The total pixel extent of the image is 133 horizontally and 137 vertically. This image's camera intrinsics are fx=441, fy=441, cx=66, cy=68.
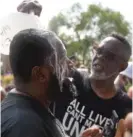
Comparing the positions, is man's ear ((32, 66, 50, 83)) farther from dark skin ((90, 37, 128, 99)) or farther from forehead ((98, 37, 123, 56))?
forehead ((98, 37, 123, 56))

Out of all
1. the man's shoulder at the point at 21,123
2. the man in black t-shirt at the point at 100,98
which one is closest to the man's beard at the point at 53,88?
the man's shoulder at the point at 21,123

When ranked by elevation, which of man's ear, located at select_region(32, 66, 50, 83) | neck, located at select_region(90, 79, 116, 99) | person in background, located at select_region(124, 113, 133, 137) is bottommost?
neck, located at select_region(90, 79, 116, 99)

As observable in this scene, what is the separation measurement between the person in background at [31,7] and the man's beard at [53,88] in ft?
3.38

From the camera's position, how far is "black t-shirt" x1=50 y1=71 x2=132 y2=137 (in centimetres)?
282

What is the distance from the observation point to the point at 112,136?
2.67 metres

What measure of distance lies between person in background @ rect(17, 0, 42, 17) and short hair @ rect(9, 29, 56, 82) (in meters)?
1.03

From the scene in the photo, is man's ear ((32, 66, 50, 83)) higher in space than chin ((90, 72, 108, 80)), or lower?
higher

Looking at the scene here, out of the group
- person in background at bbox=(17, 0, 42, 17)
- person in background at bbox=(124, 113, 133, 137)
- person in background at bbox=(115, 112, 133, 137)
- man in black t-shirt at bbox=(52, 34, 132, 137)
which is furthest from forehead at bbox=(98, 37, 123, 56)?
person in background at bbox=(124, 113, 133, 137)

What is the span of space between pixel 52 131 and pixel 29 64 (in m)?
0.27

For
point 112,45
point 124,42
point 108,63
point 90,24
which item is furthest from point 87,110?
point 90,24

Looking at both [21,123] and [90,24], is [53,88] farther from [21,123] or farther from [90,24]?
[90,24]

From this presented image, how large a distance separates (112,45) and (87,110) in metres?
0.57

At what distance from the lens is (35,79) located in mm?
1740

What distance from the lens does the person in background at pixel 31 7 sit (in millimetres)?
2766
